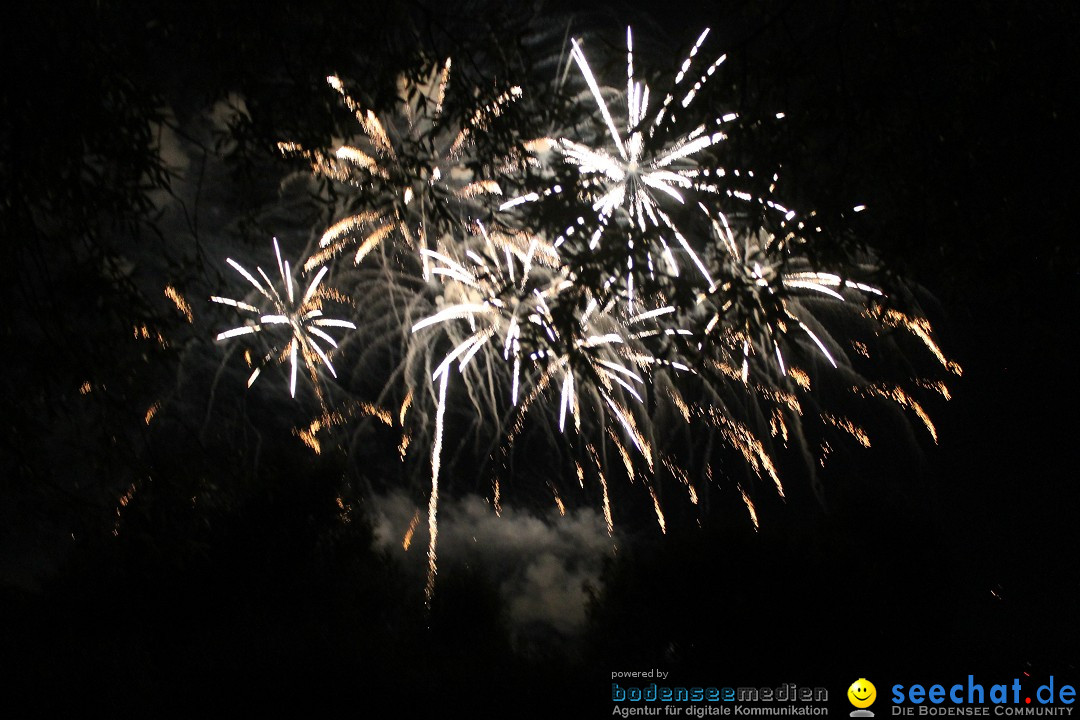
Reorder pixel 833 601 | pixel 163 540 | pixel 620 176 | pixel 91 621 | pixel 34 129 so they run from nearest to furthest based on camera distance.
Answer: pixel 34 129, pixel 163 540, pixel 620 176, pixel 833 601, pixel 91 621

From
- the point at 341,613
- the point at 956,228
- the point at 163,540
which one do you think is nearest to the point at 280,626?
the point at 341,613

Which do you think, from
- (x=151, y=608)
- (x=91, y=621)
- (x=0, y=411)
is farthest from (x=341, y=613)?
(x=0, y=411)

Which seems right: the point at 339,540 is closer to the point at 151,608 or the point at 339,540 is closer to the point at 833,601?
the point at 151,608

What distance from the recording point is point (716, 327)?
5.52 metres

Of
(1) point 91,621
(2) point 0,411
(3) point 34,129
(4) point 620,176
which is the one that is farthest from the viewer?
(1) point 91,621

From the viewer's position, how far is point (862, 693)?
451 inches

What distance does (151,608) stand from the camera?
1590cm

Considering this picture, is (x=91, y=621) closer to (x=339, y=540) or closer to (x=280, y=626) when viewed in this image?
(x=280, y=626)

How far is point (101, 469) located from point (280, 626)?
34.4 ft

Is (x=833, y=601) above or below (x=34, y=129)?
below

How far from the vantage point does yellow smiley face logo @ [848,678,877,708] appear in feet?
36.6

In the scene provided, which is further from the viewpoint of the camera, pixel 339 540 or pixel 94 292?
pixel 339 540

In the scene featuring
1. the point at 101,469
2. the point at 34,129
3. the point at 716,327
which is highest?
the point at 34,129

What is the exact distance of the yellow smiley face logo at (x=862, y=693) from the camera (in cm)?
1114
